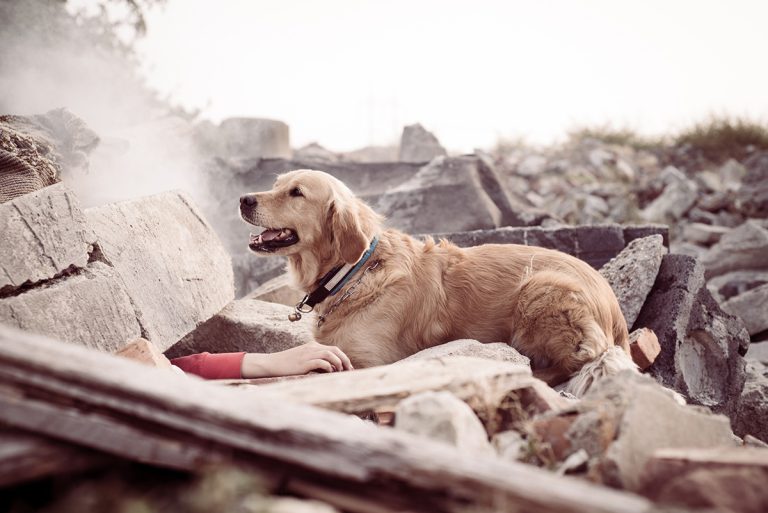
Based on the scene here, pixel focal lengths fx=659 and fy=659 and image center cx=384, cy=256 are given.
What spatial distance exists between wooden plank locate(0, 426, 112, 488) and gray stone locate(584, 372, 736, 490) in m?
1.53

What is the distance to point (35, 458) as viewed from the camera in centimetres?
170

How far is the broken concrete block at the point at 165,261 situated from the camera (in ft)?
12.8

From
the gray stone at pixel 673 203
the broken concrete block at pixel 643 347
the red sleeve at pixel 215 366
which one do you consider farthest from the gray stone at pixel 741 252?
the red sleeve at pixel 215 366

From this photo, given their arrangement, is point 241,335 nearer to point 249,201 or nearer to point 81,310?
point 249,201

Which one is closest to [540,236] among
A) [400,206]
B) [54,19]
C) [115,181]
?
[400,206]

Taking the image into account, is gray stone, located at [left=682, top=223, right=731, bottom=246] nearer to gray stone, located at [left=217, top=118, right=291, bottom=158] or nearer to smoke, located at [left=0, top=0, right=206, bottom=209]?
gray stone, located at [left=217, top=118, right=291, bottom=158]

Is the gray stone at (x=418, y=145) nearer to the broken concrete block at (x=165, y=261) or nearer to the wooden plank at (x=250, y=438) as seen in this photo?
the broken concrete block at (x=165, y=261)

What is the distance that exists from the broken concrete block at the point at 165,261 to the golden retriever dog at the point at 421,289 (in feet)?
1.85

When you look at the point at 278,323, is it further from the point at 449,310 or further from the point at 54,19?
the point at 54,19

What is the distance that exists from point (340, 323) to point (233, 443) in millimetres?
2604

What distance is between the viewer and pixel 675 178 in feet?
45.3

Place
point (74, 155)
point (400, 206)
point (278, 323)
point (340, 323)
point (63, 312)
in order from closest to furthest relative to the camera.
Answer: point (63, 312), point (340, 323), point (278, 323), point (74, 155), point (400, 206)

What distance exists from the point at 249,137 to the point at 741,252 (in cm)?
781

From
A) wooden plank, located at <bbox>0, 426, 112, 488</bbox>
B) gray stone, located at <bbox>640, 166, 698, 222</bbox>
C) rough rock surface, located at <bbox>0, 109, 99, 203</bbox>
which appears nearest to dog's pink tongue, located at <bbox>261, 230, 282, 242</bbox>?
rough rock surface, located at <bbox>0, 109, 99, 203</bbox>
